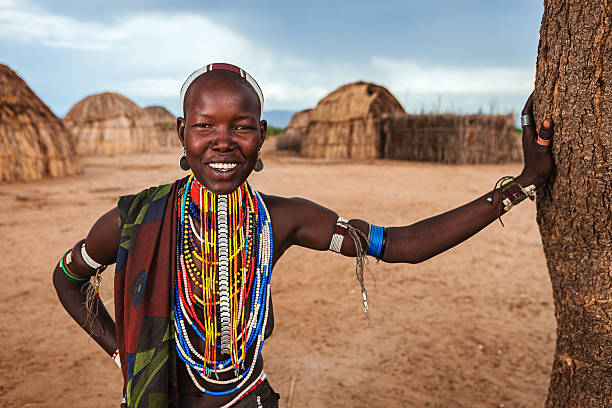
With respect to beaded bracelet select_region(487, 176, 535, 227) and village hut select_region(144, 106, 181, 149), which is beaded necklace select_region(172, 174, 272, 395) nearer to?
beaded bracelet select_region(487, 176, 535, 227)

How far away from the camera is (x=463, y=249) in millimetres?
5770

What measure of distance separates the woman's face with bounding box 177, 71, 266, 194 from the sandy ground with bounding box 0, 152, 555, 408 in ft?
6.00

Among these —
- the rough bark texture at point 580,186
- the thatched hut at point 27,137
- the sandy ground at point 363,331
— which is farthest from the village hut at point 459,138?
the rough bark texture at point 580,186

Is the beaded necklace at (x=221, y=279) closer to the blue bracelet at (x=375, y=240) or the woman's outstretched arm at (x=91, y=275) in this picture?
the woman's outstretched arm at (x=91, y=275)

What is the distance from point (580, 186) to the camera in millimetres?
1646

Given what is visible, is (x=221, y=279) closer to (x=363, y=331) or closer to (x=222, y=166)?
(x=222, y=166)

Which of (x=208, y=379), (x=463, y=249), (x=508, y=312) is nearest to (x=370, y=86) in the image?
(x=463, y=249)

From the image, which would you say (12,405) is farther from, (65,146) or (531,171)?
(65,146)

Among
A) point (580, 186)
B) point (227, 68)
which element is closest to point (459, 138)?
point (580, 186)

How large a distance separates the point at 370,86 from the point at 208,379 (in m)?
17.3

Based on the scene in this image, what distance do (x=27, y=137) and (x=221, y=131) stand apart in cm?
1108

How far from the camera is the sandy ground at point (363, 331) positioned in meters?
2.94

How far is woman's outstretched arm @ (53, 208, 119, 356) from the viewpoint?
1631 mm

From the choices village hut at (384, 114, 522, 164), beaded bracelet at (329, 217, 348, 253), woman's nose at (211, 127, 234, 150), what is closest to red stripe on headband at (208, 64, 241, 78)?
woman's nose at (211, 127, 234, 150)
